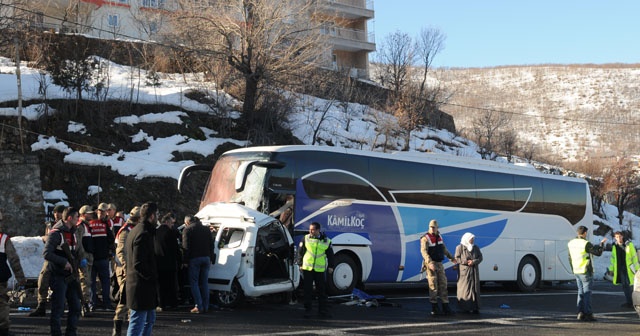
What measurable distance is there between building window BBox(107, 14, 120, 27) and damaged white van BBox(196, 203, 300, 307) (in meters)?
37.0

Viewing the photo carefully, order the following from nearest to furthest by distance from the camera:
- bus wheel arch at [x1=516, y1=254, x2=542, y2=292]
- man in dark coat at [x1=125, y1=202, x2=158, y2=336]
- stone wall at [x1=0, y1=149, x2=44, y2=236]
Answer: man in dark coat at [x1=125, y1=202, x2=158, y2=336] → bus wheel arch at [x1=516, y1=254, x2=542, y2=292] → stone wall at [x1=0, y1=149, x2=44, y2=236]

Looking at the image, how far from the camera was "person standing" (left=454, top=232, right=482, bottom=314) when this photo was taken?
15.4 metres

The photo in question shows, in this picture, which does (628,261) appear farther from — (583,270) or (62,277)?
(62,277)

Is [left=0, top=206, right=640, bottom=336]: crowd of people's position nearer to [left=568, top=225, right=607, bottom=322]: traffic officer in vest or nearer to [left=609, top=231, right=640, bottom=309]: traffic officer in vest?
[left=568, top=225, right=607, bottom=322]: traffic officer in vest

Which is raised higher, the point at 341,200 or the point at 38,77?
the point at 38,77

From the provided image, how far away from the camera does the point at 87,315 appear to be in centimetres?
1351

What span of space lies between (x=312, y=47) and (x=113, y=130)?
11.2 metres

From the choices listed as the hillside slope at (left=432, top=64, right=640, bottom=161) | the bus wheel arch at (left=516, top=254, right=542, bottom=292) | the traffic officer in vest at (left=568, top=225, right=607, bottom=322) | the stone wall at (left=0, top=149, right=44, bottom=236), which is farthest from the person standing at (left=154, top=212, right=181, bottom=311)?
the hillside slope at (left=432, top=64, right=640, bottom=161)

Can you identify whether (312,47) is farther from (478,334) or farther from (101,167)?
(478,334)

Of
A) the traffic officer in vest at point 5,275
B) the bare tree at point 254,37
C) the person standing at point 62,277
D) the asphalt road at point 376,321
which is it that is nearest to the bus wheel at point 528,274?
the asphalt road at point 376,321

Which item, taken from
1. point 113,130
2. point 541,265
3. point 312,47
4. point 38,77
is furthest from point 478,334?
point 38,77

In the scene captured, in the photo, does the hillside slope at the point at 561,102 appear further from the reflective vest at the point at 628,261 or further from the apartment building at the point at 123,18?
the reflective vest at the point at 628,261

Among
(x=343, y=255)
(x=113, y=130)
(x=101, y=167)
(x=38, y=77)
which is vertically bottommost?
(x=343, y=255)

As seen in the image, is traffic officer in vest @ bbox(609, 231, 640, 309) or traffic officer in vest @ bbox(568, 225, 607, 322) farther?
traffic officer in vest @ bbox(609, 231, 640, 309)
